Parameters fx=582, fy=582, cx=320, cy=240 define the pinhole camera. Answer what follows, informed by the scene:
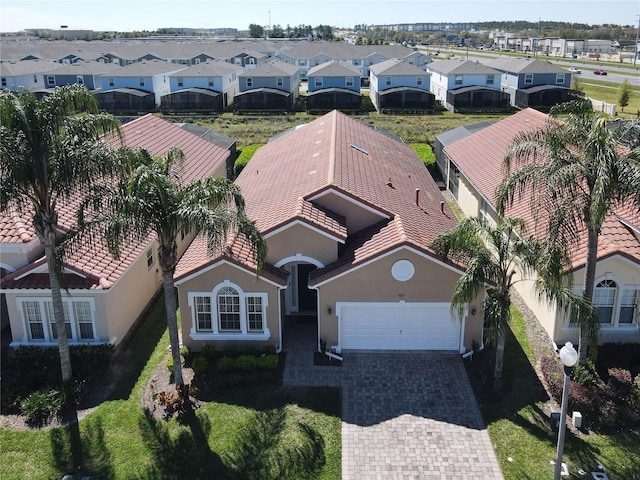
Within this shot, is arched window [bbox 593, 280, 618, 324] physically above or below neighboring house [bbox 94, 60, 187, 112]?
below

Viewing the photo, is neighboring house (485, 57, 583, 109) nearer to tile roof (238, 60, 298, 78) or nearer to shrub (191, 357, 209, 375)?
tile roof (238, 60, 298, 78)

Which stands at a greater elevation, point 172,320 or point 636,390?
point 172,320

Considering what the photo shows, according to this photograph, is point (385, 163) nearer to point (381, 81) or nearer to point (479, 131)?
point (479, 131)

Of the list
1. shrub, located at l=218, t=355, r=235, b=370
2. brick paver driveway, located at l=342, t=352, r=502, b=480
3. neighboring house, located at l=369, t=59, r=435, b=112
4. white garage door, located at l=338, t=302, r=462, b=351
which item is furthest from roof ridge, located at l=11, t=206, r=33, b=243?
neighboring house, located at l=369, t=59, r=435, b=112

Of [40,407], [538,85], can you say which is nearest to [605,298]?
[40,407]

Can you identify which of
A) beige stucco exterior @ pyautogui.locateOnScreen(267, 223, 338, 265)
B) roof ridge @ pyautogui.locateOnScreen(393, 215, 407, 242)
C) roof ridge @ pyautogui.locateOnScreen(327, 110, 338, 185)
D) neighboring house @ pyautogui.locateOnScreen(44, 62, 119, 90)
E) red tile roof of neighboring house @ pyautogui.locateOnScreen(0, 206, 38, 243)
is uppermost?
neighboring house @ pyautogui.locateOnScreen(44, 62, 119, 90)

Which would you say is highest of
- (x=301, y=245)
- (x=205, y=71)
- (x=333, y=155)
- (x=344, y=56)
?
(x=344, y=56)

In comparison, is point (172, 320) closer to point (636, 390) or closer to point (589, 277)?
point (589, 277)
